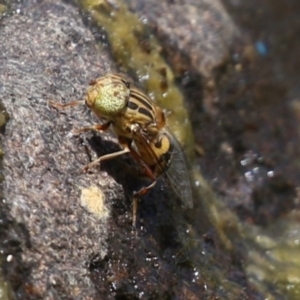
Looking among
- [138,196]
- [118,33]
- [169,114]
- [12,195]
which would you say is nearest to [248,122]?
[169,114]

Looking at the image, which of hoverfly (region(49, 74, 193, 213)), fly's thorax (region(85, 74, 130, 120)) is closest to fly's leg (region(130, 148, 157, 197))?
hoverfly (region(49, 74, 193, 213))

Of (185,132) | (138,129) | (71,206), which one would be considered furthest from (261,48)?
(71,206)

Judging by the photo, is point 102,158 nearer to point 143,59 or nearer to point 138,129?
point 138,129

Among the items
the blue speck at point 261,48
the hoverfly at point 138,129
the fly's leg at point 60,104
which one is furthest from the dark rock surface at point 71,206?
the blue speck at point 261,48

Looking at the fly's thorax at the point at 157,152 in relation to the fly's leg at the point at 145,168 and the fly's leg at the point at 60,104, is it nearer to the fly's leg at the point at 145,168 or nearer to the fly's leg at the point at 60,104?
the fly's leg at the point at 145,168

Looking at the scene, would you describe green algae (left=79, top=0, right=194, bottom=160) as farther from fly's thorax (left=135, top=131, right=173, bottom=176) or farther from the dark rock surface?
fly's thorax (left=135, top=131, right=173, bottom=176)

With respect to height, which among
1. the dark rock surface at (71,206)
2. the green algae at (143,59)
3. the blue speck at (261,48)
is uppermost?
the blue speck at (261,48)

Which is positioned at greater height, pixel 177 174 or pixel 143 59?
pixel 143 59

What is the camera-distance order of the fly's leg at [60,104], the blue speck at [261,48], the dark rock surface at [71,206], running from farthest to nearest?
the blue speck at [261,48] → the fly's leg at [60,104] → the dark rock surface at [71,206]
